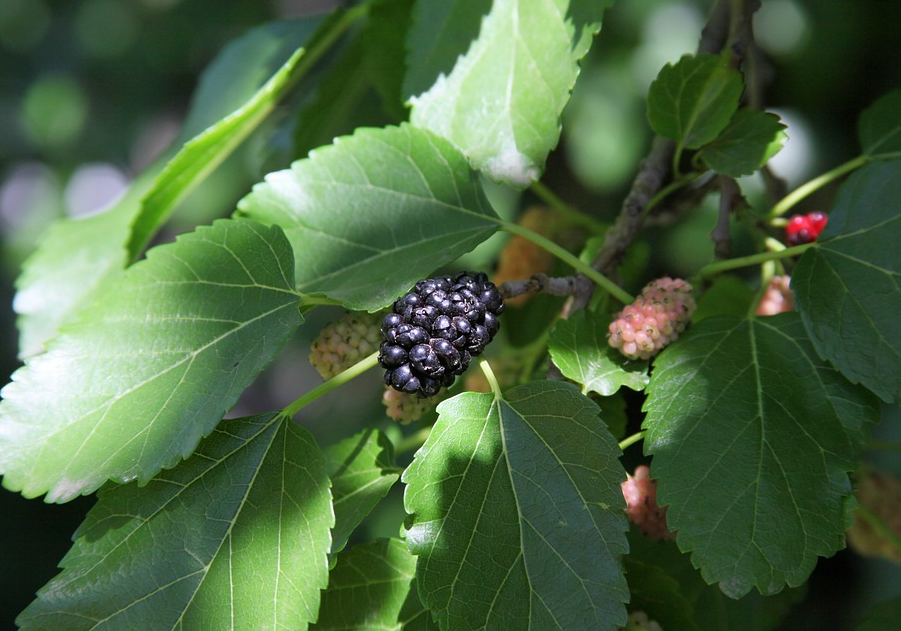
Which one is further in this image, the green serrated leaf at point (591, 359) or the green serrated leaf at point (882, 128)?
the green serrated leaf at point (882, 128)

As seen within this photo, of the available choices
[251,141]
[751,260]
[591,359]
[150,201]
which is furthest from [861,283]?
[251,141]

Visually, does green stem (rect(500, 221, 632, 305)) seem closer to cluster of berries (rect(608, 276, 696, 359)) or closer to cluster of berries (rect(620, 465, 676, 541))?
cluster of berries (rect(608, 276, 696, 359))

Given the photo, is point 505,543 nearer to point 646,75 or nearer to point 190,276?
point 190,276

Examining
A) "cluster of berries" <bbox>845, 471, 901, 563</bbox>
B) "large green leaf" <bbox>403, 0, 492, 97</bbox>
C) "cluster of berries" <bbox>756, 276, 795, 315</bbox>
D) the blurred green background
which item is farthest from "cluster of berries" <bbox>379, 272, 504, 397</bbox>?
the blurred green background

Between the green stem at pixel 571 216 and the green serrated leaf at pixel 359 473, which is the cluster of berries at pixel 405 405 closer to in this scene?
the green serrated leaf at pixel 359 473

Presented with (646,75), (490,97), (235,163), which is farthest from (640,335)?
(235,163)

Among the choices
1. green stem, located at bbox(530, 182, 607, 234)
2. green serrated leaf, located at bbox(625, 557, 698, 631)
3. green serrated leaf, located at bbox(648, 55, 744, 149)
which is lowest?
green serrated leaf, located at bbox(625, 557, 698, 631)

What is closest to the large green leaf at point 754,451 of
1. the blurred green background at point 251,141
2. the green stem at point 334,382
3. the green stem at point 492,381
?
the green stem at point 492,381
